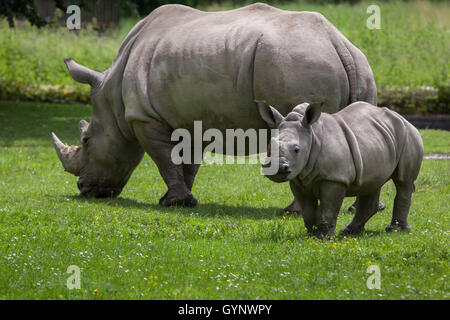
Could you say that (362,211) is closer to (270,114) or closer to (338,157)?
(338,157)

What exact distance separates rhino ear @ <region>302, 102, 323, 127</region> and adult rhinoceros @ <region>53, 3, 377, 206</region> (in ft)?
4.22

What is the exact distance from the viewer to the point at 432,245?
771cm

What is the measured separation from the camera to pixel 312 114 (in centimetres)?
768

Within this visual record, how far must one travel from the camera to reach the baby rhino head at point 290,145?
7449 mm

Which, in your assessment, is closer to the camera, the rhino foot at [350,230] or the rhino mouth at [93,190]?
the rhino foot at [350,230]

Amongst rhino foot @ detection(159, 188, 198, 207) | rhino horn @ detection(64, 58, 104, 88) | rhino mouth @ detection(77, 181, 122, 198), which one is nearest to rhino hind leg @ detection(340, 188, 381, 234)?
rhino foot @ detection(159, 188, 198, 207)

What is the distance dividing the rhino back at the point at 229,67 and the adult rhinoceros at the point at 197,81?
13 mm

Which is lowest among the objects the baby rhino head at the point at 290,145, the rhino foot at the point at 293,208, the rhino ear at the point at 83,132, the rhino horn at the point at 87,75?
the rhino foot at the point at 293,208

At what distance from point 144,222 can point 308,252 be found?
268cm

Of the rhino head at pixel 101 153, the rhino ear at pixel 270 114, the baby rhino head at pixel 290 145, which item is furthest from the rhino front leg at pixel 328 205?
the rhino head at pixel 101 153

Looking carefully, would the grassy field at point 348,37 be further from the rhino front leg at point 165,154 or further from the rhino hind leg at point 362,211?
the rhino hind leg at point 362,211

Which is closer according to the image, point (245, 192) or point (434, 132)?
point (245, 192)
